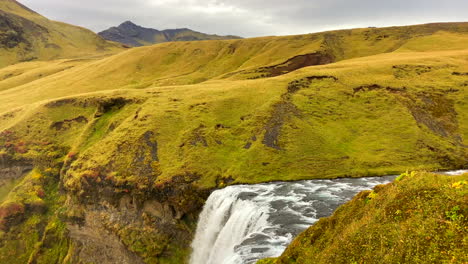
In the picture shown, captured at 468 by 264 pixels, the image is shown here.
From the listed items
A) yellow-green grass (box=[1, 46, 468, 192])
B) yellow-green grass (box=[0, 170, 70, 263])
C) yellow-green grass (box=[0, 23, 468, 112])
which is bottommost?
yellow-green grass (box=[0, 170, 70, 263])

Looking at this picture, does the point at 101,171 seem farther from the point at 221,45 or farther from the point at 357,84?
the point at 221,45

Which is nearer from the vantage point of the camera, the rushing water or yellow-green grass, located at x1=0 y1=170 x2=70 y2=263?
the rushing water

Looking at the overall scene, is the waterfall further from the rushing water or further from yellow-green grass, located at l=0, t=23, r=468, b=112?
yellow-green grass, located at l=0, t=23, r=468, b=112

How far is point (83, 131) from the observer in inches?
2488

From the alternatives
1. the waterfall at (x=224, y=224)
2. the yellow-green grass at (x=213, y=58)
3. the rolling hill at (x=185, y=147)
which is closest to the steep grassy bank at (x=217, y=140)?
the rolling hill at (x=185, y=147)

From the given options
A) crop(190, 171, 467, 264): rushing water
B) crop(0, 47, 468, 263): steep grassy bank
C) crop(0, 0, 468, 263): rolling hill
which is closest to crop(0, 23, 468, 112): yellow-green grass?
crop(0, 0, 468, 263): rolling hill

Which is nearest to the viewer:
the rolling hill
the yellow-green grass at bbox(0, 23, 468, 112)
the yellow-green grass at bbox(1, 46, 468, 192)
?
the rolling hill

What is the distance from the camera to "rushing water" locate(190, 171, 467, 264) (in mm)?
25125

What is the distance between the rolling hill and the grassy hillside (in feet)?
90.5

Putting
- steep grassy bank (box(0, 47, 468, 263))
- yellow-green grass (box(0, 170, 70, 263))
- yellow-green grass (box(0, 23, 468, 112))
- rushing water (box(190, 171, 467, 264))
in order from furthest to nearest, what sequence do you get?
yellow-green grass (box(0, 23, 468, 112))
yellow-green grass (box(0, 170, 70, 263))
steep grassy bank (box(0, 47, 468, 263))
rushing water (box(190, 171, 467, 264))

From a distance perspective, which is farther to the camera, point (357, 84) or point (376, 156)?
point (357, 84)

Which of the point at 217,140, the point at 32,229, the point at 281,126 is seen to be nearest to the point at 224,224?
the point at 217,140

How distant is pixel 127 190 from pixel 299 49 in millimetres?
107406

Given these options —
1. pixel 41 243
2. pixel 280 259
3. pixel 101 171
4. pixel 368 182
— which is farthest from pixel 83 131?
pixel 280 259
